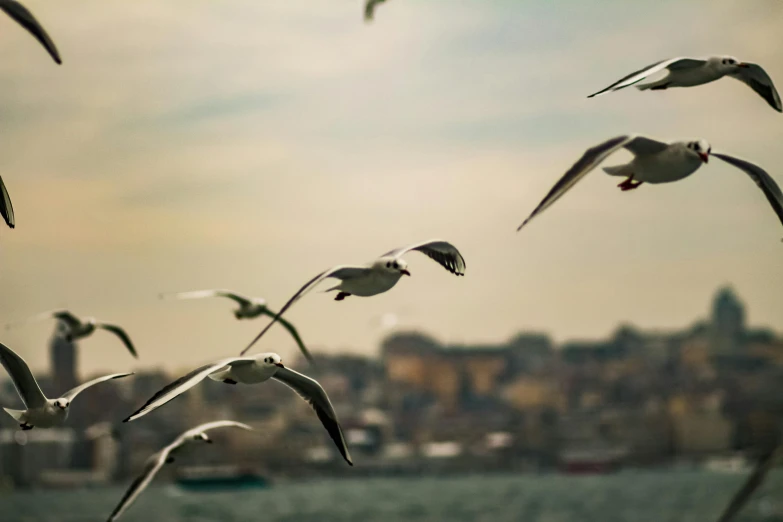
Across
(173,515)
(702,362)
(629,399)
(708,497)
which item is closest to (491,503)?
(708,497)

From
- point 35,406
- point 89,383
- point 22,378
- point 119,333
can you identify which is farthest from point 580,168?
point 119,333

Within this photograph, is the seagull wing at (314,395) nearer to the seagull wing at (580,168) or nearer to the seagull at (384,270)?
the seagull at (384,270)

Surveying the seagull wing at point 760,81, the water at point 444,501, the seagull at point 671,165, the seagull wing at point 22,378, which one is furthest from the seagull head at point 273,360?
the water at point 444,501

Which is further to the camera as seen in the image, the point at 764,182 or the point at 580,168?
the point at 764,182

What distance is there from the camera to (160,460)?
1462 cm

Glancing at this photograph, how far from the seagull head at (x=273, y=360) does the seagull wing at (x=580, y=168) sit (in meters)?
3.43

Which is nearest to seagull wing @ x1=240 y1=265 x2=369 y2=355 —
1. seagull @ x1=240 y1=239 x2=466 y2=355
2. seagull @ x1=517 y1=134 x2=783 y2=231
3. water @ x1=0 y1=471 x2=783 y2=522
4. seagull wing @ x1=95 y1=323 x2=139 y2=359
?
seagull @ x1=240 y1=239 x2=466 y2=355

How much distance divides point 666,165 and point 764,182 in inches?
31.7

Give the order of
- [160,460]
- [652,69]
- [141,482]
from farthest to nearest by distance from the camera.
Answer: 1. [160,460]
2. [141,482]
3. [652,69]

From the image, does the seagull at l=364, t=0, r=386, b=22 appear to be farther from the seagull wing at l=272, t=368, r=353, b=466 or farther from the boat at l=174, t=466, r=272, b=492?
the boat at l=174, t=466, r=272, b=492

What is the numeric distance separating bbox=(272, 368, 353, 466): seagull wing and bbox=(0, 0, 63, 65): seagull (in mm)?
3857

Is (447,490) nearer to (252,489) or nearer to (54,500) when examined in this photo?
(252,489)

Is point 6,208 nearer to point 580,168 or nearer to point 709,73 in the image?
point 580,168

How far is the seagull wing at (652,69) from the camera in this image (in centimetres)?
1055
